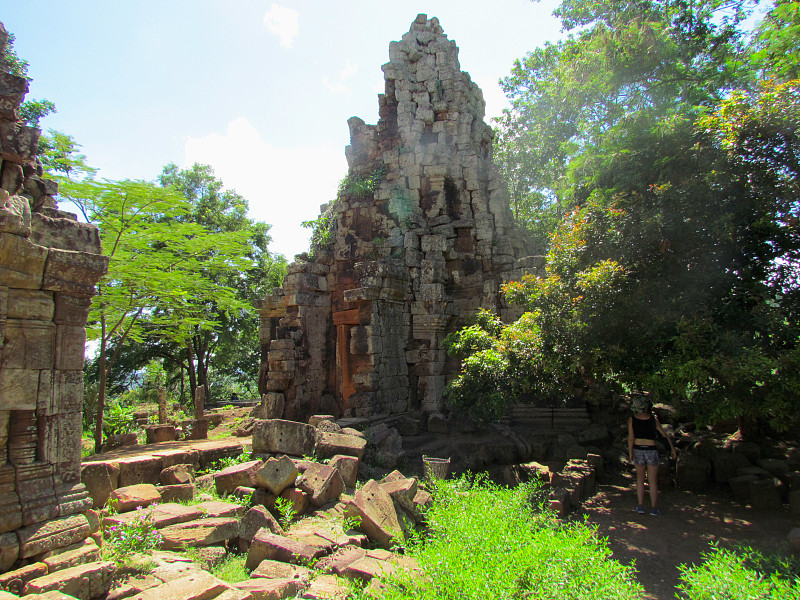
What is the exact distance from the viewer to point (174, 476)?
643cm

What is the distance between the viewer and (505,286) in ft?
27.6

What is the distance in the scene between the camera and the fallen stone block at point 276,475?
6211 mm

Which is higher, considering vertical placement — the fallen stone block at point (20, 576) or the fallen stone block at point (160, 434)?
the fallen stone block at point (160, 434)

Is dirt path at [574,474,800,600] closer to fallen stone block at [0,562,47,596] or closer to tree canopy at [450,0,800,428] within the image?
tree canopy at [450,0,800,428]

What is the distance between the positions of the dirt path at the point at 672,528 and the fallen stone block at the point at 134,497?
520cm

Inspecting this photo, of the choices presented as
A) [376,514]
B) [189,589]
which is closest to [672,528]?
[376,514]

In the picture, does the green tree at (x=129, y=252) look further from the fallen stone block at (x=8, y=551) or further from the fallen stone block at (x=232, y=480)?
the fallen stone block at (x=8, y=551)

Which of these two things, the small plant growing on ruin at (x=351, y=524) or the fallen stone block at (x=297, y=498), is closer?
the small plant growing on ruin at (x=351, y=524)

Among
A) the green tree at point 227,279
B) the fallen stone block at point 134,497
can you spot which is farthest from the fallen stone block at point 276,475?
the green tree at point 227,279

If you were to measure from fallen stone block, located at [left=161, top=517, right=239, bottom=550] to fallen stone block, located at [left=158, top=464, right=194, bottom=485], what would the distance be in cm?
132

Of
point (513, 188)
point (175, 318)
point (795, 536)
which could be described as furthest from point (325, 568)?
point (513, 188)

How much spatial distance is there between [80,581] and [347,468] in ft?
12.6

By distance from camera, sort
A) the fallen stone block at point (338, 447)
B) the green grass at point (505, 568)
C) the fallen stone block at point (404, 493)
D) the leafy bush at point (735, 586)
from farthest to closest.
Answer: the fallen stone block at point (338, 447) → the fallen stone block at point (404, 493) → the green grass at point (505, 568) → the leafy bush at point (735, 586)

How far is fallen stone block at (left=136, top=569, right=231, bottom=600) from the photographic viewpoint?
142 inches
